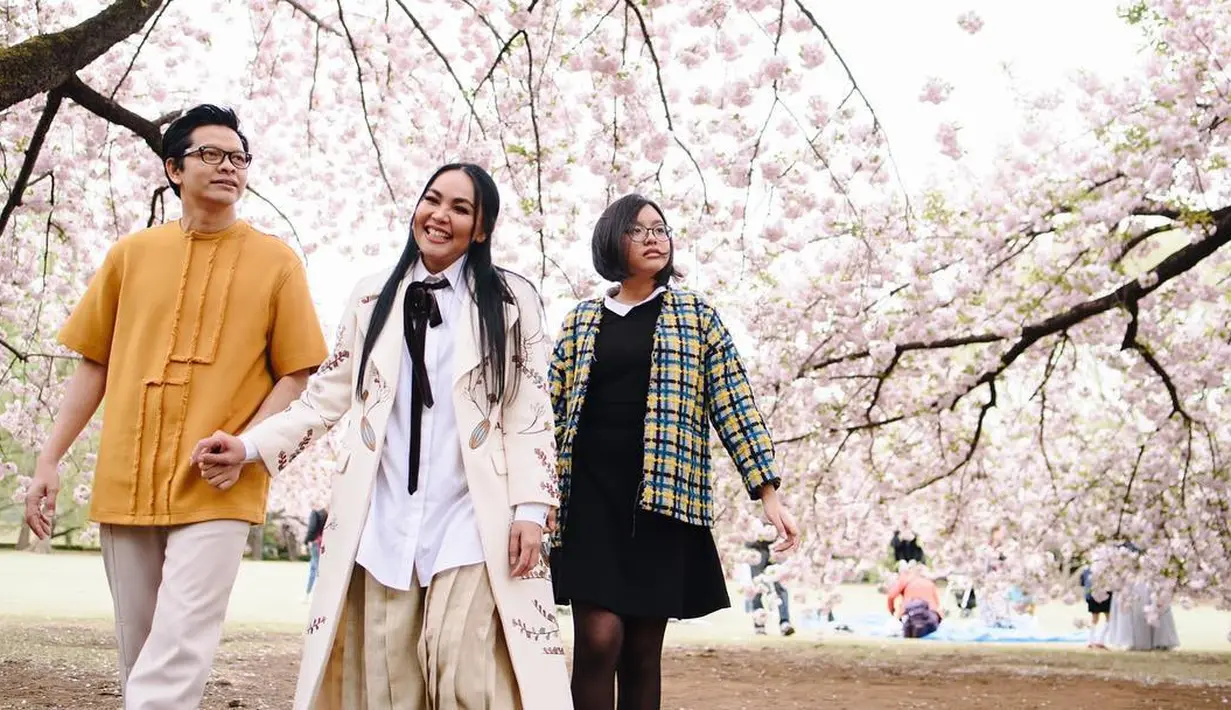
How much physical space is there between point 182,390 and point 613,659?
131cm

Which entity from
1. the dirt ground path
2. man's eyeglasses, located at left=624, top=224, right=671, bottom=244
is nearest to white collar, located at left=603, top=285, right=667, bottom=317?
man's eyeglasses, located at left=624, top=224, right=671, bottom=244

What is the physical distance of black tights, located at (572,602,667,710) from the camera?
330cm

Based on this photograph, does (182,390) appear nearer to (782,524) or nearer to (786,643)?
(782,524)

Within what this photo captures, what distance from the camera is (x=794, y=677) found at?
29.1ft

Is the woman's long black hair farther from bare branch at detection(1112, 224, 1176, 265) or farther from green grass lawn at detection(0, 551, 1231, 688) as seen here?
bare branch at detection(1112, 224, 1176, 265)

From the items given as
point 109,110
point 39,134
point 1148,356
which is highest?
point 109,110

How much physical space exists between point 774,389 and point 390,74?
352cm

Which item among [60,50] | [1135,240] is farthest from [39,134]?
[1135,240]

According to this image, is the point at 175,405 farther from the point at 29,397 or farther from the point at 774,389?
the point at 29,397

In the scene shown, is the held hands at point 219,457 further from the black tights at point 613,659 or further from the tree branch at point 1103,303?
the tree branch at point 1103,303

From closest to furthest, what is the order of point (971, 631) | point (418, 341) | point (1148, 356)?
point (418, 341) < point (1148, 356) < point (971, 631)

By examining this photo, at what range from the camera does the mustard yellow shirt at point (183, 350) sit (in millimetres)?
2809

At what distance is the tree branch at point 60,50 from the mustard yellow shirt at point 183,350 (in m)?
2.31

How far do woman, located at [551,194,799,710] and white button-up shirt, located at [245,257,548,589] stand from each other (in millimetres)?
694
